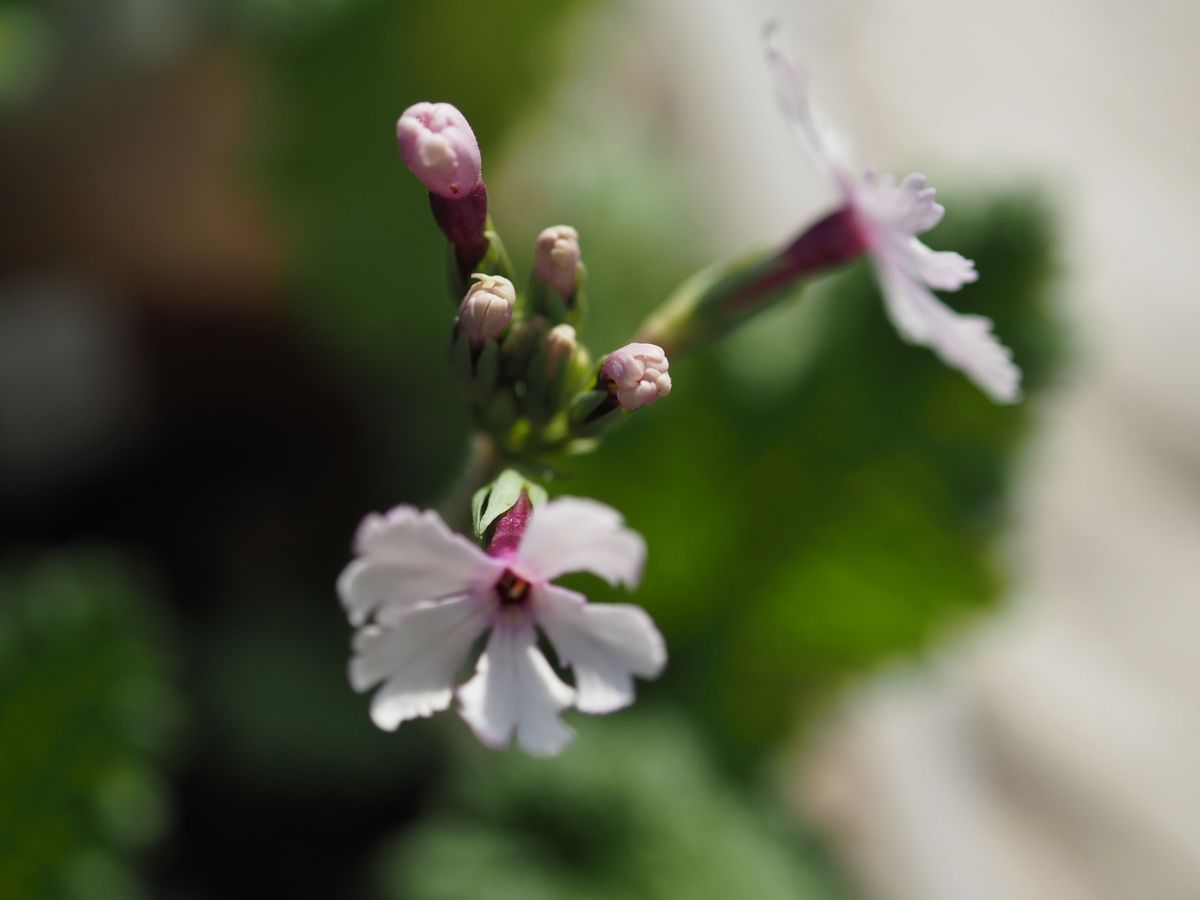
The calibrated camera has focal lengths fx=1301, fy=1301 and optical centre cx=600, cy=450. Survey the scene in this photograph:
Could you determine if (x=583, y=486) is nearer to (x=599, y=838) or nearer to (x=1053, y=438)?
(x=599, y=838)

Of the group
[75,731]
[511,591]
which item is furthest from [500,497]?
[75,731]

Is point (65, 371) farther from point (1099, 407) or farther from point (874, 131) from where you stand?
point (1099, 407)

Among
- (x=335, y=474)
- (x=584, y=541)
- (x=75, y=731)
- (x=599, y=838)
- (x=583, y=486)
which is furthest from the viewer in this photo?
(x=335, y=474)

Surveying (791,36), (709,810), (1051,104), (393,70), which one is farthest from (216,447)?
(1051,104)

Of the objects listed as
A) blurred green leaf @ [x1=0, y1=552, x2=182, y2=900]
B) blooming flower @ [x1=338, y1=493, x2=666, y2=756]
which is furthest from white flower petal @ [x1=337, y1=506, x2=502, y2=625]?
blurred green leaf @ [x1=0, y1=552, x2=182, y2=900]

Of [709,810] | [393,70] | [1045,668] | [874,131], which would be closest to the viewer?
[709,810]

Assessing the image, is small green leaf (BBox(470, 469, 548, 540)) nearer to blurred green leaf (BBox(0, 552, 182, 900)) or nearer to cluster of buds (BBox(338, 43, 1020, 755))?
cluster of buds (BBox(338, 43, 1020, 755))

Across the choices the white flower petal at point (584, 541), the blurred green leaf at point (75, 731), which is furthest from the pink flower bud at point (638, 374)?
the blurred green leaf at point (75, 731)
